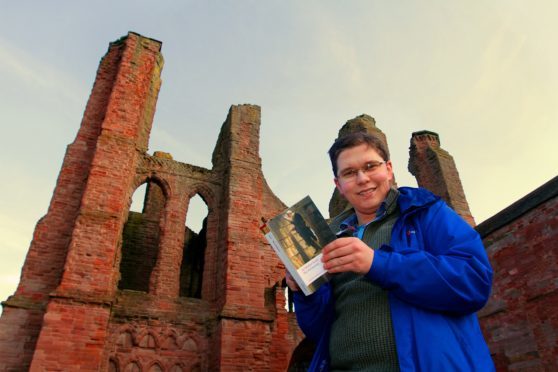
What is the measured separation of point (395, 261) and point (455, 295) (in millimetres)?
247

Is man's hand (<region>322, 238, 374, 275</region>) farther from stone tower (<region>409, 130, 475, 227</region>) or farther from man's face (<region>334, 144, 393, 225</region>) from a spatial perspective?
stone tower (<region>409, 130, 475, 227</region>)

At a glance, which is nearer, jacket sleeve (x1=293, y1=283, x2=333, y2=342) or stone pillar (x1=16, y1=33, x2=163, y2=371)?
jacket sleeve (x1=293, y1=283, x2=333, y2=342)

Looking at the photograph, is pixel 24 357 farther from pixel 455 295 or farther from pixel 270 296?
pixel 455 295

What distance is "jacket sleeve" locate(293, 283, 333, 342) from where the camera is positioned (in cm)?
200

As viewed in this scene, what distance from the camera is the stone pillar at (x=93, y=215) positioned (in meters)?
6.73

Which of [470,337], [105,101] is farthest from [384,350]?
[105,101]

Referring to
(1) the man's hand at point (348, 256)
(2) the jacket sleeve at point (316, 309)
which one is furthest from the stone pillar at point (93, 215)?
(1) the man's hand at point (348, 256)

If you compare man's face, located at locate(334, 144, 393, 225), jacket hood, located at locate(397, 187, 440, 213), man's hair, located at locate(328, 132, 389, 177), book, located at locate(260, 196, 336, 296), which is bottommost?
book, located at locate(260, 196, 336, 296)

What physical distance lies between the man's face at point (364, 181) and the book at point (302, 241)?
1.13ft

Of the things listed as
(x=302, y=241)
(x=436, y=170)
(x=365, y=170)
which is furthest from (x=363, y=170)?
A: (x=436, y=170)

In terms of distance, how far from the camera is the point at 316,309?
2006mm

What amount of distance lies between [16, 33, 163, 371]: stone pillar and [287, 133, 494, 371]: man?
6178mm

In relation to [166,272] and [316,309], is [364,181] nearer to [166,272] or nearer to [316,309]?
[316,309]


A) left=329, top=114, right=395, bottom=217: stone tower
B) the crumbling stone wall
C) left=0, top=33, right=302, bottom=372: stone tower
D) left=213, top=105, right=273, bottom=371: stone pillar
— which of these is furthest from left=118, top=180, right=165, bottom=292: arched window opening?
the crumbling stone wall
